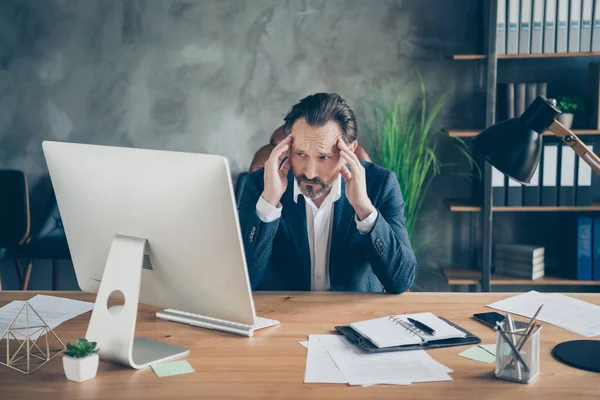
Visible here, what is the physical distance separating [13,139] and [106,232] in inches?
119

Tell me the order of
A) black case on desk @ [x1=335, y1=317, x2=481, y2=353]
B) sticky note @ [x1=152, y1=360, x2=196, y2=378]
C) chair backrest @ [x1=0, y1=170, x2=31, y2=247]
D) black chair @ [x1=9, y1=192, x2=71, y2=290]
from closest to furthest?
sticky note @ [x1=152, y1=360, x2=196, y2=378], black case on desk @ [x1=335, y1=317, x2=481, y2=353], black chair @ [x1=9, y1=192, x2=71, y2=290], chair backrest @ [x1=0, y1=170, x2=31, y2=247]

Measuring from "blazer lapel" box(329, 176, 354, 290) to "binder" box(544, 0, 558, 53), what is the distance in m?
1.97

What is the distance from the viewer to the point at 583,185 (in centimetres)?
367

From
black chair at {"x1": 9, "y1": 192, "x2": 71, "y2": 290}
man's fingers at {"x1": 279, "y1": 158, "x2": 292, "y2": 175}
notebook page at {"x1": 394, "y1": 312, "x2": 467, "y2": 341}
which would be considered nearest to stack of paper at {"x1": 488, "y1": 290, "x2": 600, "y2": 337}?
notebook page at {"x1": 394, "y1": 312, "x2": 467, "y2": 341}

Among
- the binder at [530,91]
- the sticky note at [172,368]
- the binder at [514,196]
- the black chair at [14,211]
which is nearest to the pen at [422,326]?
the sticky note at [172,368]

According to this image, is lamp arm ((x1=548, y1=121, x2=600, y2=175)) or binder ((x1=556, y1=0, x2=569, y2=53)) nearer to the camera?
lamp arm ((x1=548, y1=121, x2=600, y2=175))

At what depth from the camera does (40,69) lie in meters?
4.17

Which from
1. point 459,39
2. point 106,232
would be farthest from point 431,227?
point 106,232

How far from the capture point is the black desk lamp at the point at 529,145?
1.49 m

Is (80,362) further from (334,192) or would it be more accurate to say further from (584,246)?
(584,246)

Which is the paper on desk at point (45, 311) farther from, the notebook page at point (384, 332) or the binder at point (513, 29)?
the binder at point (513, 29)

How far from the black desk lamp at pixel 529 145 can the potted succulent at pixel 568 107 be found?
2.28 metres

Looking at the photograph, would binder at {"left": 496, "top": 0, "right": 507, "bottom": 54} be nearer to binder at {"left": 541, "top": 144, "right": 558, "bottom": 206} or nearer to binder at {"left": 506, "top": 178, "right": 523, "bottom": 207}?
binder at {"left": 541, "top": 144, "right": 558, "bottom": 206}

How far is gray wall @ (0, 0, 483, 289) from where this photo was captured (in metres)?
4.00
